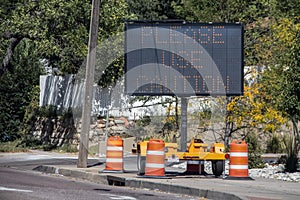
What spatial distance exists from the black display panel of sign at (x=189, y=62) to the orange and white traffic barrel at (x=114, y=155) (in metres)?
1.47

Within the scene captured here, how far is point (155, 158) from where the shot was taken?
59.7 feet

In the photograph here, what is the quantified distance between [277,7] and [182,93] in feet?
67.2

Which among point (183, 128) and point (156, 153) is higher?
point (183, 128)

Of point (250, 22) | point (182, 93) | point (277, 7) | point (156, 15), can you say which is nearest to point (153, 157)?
point (182, 93)

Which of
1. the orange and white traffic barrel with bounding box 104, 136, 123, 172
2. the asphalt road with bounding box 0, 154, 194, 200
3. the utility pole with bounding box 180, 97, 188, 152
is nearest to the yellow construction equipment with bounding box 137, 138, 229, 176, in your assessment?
the utility pole with bounding box 180, 97, 188, 152

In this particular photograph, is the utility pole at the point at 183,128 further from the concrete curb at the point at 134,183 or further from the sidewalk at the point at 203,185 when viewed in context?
the concrete curb at the point at 134,183

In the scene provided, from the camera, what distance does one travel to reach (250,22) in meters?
32.6

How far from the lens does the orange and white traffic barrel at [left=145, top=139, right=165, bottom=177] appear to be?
59.3 ft

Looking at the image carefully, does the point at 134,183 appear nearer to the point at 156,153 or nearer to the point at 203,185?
the point at 156,153

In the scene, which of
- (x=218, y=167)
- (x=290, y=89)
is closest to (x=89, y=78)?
(x=218, y=167)

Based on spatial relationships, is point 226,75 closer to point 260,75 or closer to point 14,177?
point 14,177

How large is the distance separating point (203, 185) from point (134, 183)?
1742 millimetres

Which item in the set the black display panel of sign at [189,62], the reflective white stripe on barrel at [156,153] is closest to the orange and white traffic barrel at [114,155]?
the black display panel of sign at [189,62]

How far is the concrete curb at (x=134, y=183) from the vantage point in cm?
1502
